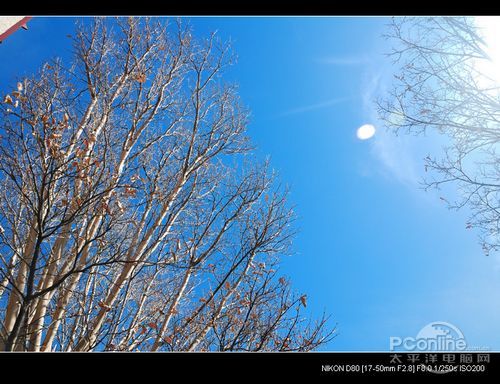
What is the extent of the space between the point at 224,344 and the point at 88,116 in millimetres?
Answer: 3615

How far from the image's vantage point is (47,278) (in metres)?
4.00

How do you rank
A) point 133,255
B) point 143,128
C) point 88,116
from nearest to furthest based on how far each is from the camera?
point 133,255
point 88,116
point 143,128

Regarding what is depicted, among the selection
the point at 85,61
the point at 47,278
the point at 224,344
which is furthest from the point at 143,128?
the point at 224,344

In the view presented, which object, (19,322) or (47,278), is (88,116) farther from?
(19,322)

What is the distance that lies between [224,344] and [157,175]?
8.27ft
